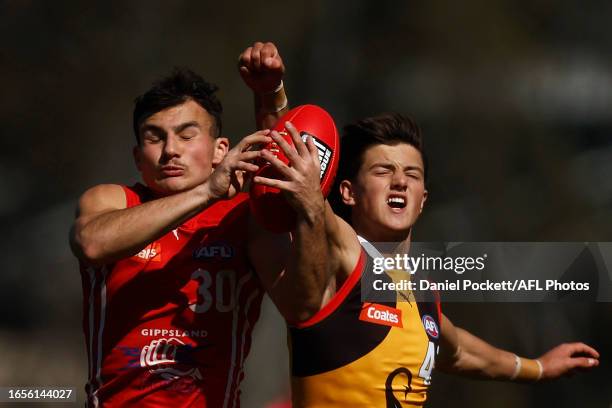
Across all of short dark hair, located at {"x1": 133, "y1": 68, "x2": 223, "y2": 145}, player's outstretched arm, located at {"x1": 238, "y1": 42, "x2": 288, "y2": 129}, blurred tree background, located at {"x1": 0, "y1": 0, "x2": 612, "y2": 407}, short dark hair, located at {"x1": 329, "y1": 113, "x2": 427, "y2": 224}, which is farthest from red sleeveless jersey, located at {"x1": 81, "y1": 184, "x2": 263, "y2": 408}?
blurred tree background, located at {"x1": 0, "y1": 0, "x2": 612, "y2": 407}

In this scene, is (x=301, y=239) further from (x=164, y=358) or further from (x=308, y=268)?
(x=164, y=358)

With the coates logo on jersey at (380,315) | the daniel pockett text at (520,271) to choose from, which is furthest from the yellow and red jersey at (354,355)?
the daniel pockett text at (520,271)

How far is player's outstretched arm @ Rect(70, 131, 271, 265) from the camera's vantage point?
3428 mm

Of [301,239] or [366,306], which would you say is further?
[366,306]

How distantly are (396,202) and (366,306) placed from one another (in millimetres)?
527

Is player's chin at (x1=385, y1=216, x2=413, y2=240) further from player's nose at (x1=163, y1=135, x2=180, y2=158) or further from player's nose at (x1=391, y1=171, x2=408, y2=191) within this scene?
player's nose at (x1=163, y1=135, x2=180, y2=158)

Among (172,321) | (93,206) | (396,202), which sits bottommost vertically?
(172,321)

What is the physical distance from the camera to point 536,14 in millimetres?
7340

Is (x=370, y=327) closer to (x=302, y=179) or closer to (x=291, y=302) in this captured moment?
(x=291, y=302)

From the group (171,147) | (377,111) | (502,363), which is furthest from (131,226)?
(377,111)

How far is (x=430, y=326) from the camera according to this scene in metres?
4.08

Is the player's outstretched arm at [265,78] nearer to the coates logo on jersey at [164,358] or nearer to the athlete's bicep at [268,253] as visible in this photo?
the athlete's bicep at [268,253]

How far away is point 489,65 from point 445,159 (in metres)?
0.74

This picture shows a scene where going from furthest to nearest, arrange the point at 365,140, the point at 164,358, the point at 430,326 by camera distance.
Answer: the point at 365,140 < the point at 430,326 < the point at 164,358
